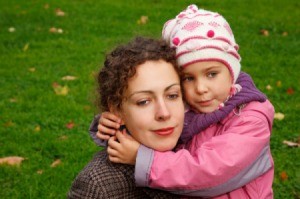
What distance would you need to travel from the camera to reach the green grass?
430cm

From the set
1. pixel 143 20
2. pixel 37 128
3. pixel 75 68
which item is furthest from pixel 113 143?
pixel 143 20

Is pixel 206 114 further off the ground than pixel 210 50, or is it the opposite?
pixel 210 50

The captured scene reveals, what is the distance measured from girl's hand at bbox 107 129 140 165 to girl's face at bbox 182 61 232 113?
1.18 feet

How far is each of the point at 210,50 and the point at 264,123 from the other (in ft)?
1.38

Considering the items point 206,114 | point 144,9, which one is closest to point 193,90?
point 206,114

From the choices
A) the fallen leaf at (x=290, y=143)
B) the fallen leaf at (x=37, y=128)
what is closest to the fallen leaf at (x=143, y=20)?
the fallen leaf at (x=37, y=128)

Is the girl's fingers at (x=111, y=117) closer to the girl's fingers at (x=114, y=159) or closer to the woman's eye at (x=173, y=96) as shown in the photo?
the girl's fingers at (x=114, y=159)

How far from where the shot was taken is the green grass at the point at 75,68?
4.30 m

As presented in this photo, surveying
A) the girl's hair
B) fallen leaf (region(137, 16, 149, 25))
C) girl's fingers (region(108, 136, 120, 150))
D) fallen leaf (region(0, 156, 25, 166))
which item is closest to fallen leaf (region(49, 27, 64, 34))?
fallen leaf (region(137, 16, 149, 25))

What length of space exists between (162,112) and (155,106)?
0.05 meters

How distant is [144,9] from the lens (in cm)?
900

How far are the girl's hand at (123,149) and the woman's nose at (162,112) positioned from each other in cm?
17

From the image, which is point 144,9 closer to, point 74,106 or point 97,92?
point 74,106

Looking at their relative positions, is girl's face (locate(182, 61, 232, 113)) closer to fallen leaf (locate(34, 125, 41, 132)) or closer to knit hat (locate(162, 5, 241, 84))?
knit hat (locate(162, 5, 241, 84))
